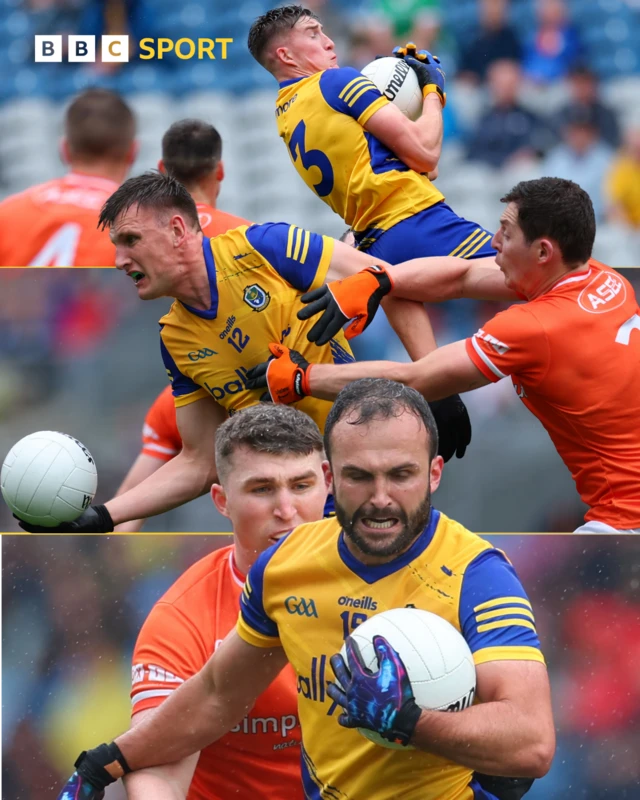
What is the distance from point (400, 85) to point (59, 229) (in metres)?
1.81

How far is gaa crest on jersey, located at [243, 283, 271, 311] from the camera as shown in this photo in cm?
450

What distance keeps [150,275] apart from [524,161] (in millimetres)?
4795

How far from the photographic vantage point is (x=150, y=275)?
4.43 m

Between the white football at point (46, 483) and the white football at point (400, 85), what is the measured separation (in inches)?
75.5

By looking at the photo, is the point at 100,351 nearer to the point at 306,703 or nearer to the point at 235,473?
the point at 235,473

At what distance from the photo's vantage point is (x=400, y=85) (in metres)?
5.09

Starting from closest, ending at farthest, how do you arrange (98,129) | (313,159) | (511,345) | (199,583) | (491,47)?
1. (199,583)
2. (511,345)
3. (313,159)
4. (98,129)
5. (491,47)

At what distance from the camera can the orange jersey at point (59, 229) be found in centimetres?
586

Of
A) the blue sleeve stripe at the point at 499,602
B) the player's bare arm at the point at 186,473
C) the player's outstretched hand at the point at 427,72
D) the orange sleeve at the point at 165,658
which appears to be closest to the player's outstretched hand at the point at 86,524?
the player's bare arm at the point at 186,473

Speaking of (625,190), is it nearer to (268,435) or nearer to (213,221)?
(213,221)

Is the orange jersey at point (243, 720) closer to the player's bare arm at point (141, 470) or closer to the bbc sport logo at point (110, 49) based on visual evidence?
the player's bare arm at point (141, 470)

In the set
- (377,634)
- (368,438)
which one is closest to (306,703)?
(377,634)

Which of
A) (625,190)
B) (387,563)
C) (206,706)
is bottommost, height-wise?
(206,706)

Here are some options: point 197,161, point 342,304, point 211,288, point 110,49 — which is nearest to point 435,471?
point 342,304
